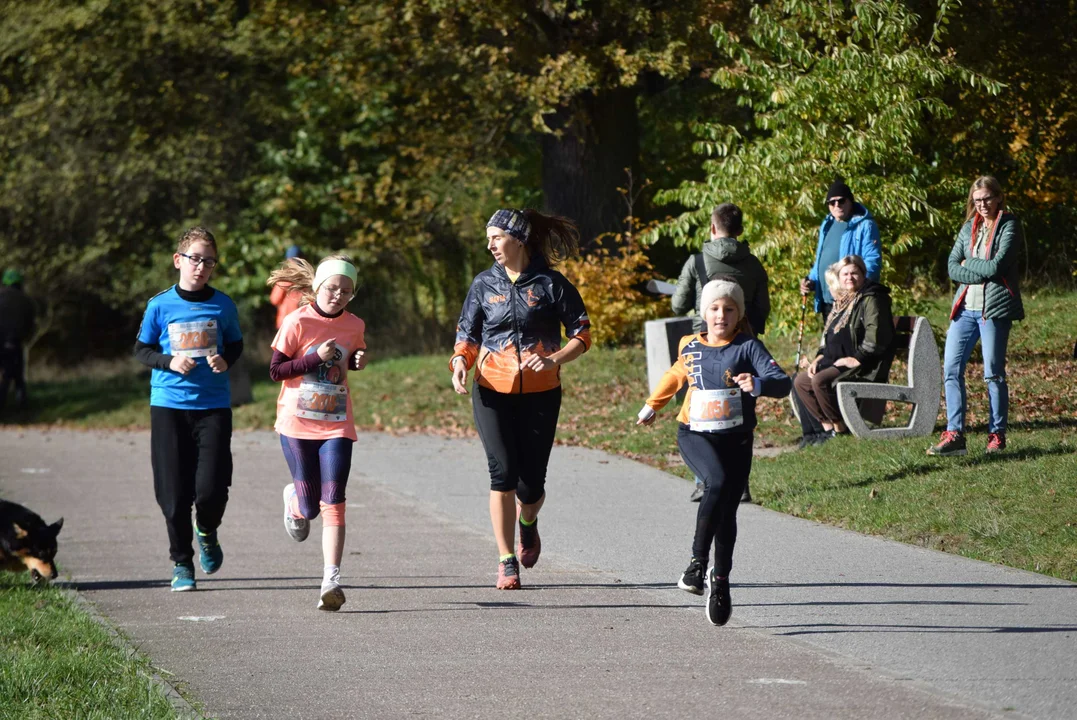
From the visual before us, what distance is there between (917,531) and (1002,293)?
224 cm

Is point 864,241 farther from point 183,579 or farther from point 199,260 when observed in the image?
point 183,579

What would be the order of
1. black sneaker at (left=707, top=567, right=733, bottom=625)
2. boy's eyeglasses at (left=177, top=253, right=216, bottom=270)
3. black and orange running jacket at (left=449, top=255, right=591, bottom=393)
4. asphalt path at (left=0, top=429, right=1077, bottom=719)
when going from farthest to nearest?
boy's eyeglasses at (left=177, top=253, right=216, bottom=270) < black and orange running jacket at (left=449, top=255, right=591, bottom=393) < black sneaker at (left=707, top=567, right=733, bottom=625) < asphalt path at (left=0, top=429, right=1077, bottom=719)

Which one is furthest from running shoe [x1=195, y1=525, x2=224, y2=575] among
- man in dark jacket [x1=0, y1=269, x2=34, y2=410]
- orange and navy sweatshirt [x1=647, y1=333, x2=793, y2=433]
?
man in dark jacket [x1=0, y1=269, x2=34, y2=410]

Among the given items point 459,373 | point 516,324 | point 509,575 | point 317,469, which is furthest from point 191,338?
point 509,575

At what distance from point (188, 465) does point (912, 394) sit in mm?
5712

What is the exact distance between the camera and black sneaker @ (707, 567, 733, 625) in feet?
20.3

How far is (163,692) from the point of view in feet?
17.1

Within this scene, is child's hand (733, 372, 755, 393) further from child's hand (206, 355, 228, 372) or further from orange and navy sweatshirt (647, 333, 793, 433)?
child's hand (206, 355, 228, 372)

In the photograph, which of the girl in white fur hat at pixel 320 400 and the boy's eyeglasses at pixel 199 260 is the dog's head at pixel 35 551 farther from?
the boy's eyeglasses at pixel 199 260

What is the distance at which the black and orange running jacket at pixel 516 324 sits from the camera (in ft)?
23.5

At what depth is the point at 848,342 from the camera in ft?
35.0

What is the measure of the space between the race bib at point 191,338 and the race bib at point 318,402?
74 cm

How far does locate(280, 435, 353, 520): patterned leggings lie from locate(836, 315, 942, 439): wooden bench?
481cm

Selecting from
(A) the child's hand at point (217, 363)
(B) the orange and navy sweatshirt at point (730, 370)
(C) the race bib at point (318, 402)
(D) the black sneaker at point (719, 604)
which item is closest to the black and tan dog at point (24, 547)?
(A) the child's hand at point (217, 363)
